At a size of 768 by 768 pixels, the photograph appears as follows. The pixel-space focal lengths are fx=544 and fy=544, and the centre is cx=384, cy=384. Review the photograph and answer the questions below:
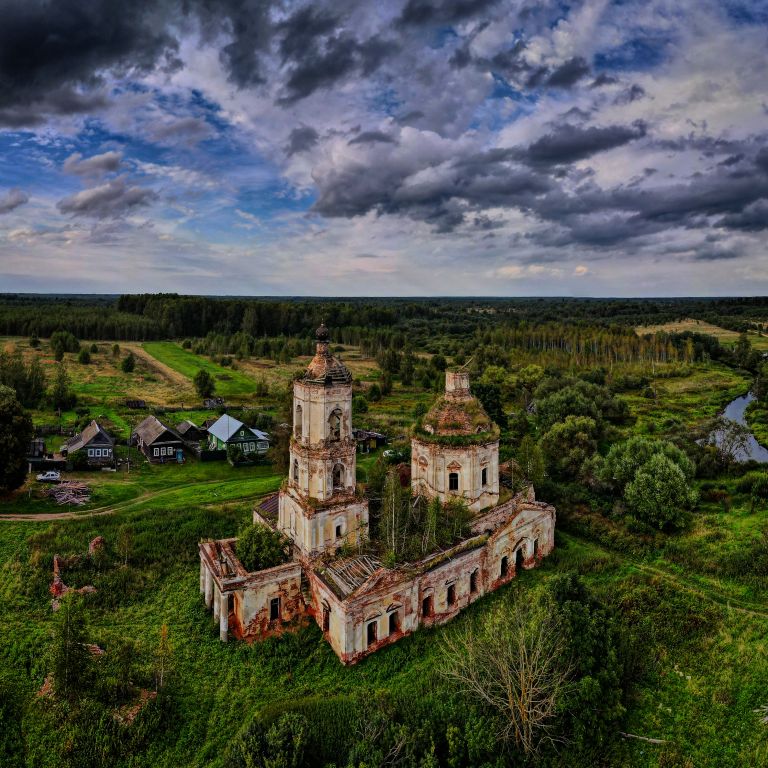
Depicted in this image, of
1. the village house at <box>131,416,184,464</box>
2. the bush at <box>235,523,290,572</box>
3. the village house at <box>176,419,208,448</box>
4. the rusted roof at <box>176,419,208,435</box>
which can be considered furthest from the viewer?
the rusted roof at <box>176,419,208,435</box>

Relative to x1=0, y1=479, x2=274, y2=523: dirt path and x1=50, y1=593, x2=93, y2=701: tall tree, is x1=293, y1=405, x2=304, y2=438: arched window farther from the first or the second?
x1=0, y1=479, x2=274, y2=523: dirt path

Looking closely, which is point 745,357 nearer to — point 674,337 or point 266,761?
point 674,337

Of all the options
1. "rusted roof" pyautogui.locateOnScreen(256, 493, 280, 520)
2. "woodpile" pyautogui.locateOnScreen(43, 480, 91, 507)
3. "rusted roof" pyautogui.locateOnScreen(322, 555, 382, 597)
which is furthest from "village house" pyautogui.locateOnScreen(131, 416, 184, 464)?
"rusted roof" pyautogui.locateOnScreen(322, 555, 382, 597)

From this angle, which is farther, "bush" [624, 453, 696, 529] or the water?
the water

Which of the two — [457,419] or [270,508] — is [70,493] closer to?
[270,508]

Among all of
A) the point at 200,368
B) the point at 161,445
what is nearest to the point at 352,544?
the point at 161,445

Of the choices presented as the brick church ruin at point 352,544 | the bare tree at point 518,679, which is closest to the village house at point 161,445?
the brick church ruin at point 352,544
